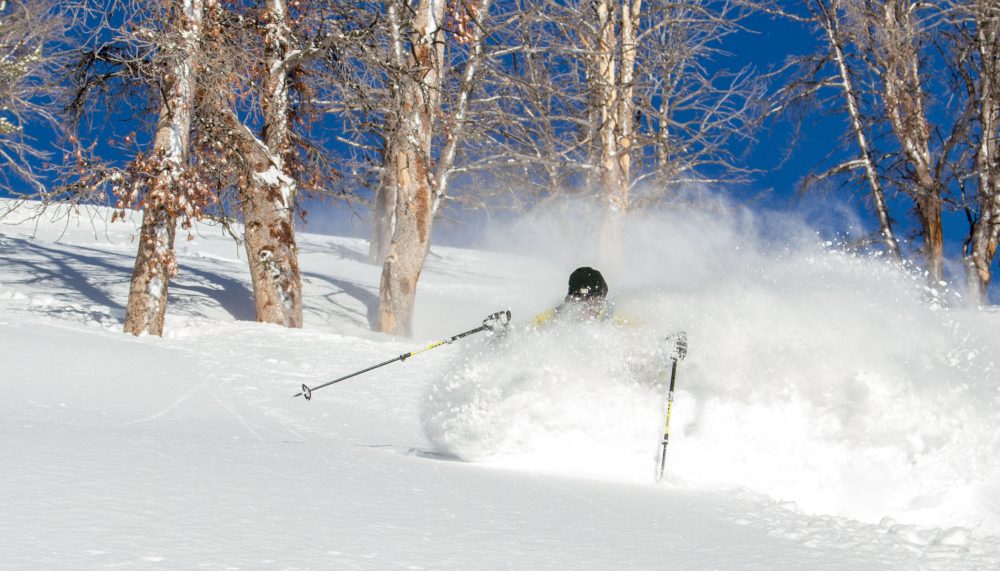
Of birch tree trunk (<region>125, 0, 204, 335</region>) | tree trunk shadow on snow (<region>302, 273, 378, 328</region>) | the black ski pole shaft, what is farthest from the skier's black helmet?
tree trunk shadow on snow (<region>302, 273, 378, 328</region>)

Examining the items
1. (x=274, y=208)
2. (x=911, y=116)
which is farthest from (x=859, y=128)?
(x=274, y=208)

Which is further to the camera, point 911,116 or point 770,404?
point 911,116

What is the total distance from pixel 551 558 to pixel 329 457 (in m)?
2.45

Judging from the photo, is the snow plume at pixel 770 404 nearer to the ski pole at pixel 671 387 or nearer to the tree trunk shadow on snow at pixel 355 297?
the ski pole at pixel 671 387

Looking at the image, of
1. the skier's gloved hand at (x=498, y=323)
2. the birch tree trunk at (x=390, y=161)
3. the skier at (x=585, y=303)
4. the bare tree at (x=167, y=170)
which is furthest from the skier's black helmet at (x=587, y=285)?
the birch tree trunk at (x=390, y=161)

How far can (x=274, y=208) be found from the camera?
13.9 metres

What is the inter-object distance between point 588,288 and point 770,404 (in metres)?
1.59

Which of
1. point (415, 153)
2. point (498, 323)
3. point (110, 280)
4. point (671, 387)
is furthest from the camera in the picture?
point (110, 280)

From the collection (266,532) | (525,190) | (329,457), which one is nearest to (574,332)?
(329,457)

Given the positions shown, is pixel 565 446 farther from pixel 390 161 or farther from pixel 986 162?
pixel 390 161

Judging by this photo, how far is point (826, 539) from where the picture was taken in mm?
Answer: 4504

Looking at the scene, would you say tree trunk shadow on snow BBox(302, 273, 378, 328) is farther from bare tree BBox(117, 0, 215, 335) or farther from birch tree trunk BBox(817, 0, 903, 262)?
birch tree trunk BBox(817, 0, 903, 262)

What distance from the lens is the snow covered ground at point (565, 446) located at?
3887 mm

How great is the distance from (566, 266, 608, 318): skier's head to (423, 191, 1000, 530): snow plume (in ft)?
0.97
